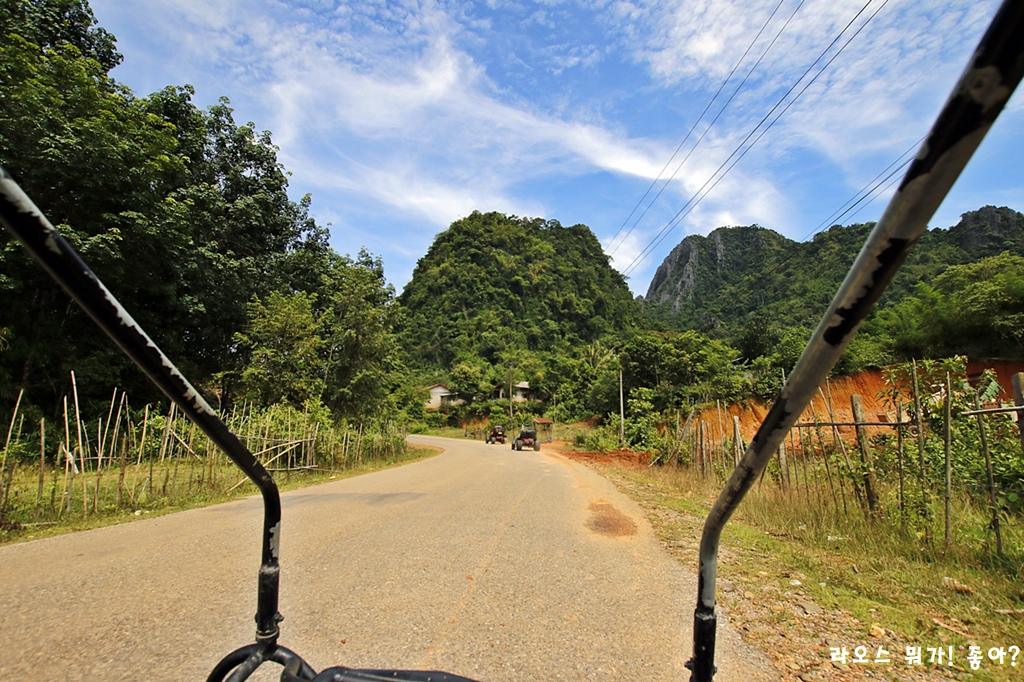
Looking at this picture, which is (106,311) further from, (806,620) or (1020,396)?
(1020,396)

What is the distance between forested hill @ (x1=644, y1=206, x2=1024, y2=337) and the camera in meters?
37.5

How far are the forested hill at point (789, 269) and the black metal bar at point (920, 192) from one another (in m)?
11.2

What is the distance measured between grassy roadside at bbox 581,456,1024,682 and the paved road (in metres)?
0.36

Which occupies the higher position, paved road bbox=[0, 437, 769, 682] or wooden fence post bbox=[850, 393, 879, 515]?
wooden fence post bbox=[850, 393, 879, 515]

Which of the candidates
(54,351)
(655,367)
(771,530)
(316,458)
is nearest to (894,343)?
(655,367)

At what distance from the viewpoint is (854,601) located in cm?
418

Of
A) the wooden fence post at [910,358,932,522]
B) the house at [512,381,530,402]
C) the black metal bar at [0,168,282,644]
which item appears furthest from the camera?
the house at [512,381,530,402]

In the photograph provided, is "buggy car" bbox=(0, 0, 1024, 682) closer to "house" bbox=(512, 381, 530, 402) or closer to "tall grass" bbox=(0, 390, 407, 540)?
"tall grass" bbox=(0, 390, 407, 540)

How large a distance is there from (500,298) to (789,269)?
3534 cm

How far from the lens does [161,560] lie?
16.6 feet

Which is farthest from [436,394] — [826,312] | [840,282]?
[826,312]

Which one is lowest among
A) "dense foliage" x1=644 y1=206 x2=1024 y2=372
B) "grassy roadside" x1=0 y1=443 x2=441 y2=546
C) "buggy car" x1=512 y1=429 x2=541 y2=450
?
"buggy car" x1=512 y1=429 x2=541 y2=450

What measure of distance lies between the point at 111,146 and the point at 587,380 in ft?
122

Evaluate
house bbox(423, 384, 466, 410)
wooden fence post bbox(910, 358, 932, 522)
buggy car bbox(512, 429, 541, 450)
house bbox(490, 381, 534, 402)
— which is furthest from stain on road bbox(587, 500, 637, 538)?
house bbox(423, 384, 466, 410)
